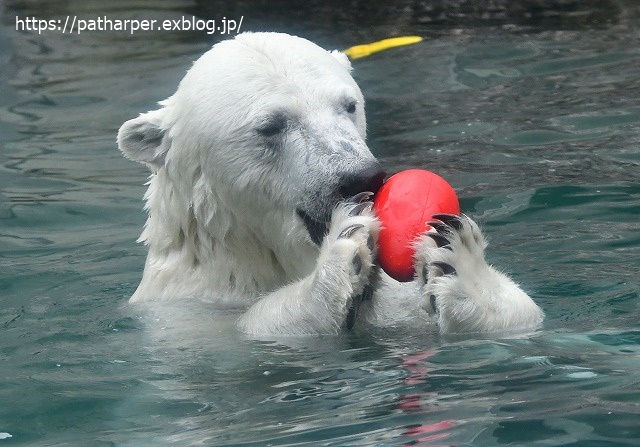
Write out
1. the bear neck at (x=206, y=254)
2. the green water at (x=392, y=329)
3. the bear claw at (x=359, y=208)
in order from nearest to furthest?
the green water at (x=392, y=329) < the bear claw at (x=359, y=208) < the bear neck at (x=206, y=254)

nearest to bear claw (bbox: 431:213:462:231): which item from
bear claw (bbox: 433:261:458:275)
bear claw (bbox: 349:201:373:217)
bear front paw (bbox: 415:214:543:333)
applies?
bear front paw (bbox: 415:214:543:333)

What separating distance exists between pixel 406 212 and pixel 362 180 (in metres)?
0.20

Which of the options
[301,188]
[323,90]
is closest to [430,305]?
[301,188]

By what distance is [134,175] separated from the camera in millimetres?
7492

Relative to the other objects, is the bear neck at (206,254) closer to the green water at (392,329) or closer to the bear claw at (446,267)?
the green water at (392,329)

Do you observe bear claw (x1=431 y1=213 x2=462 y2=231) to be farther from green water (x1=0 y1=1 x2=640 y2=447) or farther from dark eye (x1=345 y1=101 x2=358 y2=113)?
dark eye (x1=345 y1=101 x2=358 y2=113)

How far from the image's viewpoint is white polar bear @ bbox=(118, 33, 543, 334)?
3.68 meters

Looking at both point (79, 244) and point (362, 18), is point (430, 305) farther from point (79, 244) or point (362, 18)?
point (362, 18)

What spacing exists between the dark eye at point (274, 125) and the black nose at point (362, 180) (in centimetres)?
41

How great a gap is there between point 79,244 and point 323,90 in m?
2.57

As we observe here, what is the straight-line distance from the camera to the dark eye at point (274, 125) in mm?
4121

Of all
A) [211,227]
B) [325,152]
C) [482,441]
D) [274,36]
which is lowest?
[482,441]

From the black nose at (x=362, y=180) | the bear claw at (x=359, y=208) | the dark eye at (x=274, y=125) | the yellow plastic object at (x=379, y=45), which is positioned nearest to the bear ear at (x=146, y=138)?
the dark eye at (x=274, y=125)

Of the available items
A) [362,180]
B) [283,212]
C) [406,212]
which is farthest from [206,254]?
[406,212]
